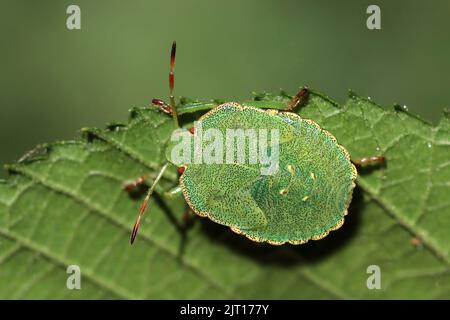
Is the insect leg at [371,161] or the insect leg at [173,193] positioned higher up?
the insect leg at [371,161]

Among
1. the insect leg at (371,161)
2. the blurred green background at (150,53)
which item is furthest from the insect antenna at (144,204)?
the blurred green background at (150,53)

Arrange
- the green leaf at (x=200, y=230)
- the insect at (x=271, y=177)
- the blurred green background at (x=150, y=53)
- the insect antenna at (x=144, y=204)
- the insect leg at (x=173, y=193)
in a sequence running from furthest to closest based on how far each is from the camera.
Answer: the blurred green background at (x=150, y=53), the insect leg at (x=173, y=193), the insect antenna at (x=144, y=204), the green leaf at (x=200, y=230), the insect at (x=271, y=177)

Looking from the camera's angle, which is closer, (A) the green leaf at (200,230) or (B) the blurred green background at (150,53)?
(A) the green leaf at (200,230)

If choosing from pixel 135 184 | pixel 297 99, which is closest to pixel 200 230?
pixel 135 184

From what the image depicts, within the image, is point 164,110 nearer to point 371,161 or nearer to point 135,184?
point 135,184

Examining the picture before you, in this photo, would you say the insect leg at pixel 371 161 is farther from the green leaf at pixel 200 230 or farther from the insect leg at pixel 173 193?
the insect leg at pixel 173 193

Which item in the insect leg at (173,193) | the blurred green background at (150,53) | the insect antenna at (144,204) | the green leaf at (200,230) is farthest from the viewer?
the blurred green background at (150,53)

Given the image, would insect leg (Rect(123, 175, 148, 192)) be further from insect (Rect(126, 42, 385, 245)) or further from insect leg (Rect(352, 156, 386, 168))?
insect leg (Rect(352, 156, 386, 168))
